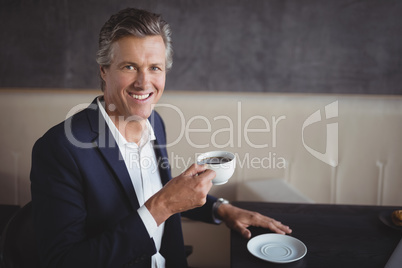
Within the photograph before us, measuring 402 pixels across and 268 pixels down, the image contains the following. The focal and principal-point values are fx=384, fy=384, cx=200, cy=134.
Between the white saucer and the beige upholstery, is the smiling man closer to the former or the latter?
the white saucer

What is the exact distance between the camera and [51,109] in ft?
7.54

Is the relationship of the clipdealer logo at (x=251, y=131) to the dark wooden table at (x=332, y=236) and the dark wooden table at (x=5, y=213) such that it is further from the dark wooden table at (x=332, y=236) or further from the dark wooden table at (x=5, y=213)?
the dark wooden table at (x=332, y=236)

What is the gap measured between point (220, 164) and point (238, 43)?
121cm

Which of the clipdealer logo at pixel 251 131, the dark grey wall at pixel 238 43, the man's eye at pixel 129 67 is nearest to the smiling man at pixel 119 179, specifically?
the man's eye at pixel 129 67

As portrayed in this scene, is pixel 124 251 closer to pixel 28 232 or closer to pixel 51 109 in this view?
pixel 28 232

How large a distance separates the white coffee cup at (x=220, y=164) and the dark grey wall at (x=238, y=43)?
1031mm

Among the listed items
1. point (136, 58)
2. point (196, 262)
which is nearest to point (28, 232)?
point (136, 58)

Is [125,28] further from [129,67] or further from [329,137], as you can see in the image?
[329,137]

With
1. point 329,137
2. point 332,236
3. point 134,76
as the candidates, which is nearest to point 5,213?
point 134,76

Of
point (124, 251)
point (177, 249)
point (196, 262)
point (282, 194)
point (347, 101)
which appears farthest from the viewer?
point (196, 262)

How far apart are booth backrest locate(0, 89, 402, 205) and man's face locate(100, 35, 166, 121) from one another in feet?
3.17

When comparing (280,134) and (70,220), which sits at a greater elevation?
(280,134)

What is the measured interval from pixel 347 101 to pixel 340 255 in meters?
1.27

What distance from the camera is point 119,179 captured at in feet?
3.95
